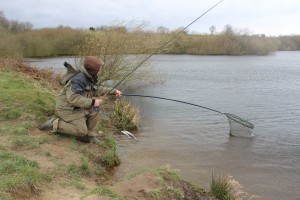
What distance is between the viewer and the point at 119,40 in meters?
16.2

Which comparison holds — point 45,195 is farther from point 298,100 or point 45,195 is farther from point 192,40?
point 192,40

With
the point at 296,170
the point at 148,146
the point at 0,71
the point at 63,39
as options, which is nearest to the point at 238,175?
the point at 296,170

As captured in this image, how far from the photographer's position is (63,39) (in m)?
36.5

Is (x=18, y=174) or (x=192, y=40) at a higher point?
(x=192, y=40)

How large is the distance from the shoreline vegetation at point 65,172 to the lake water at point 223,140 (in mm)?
856

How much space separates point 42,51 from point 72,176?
35962 mm

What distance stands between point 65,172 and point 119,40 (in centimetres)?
1113

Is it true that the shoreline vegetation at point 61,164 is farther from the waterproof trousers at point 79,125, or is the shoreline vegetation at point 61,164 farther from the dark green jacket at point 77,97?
the dark green jacket at point 77,97

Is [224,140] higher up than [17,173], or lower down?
lower down

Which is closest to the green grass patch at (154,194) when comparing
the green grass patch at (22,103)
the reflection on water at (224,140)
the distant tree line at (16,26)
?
the reflection on water at (224,140)

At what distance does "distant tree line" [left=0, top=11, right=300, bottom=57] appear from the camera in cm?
1639

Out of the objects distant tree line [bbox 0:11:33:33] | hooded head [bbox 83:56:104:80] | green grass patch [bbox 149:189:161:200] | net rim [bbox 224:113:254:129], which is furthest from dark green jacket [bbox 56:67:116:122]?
distant tree line [bbox 0:11:33:33]

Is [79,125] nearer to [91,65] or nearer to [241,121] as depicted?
[91,65]

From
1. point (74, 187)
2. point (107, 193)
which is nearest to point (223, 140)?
point (74, 187)
